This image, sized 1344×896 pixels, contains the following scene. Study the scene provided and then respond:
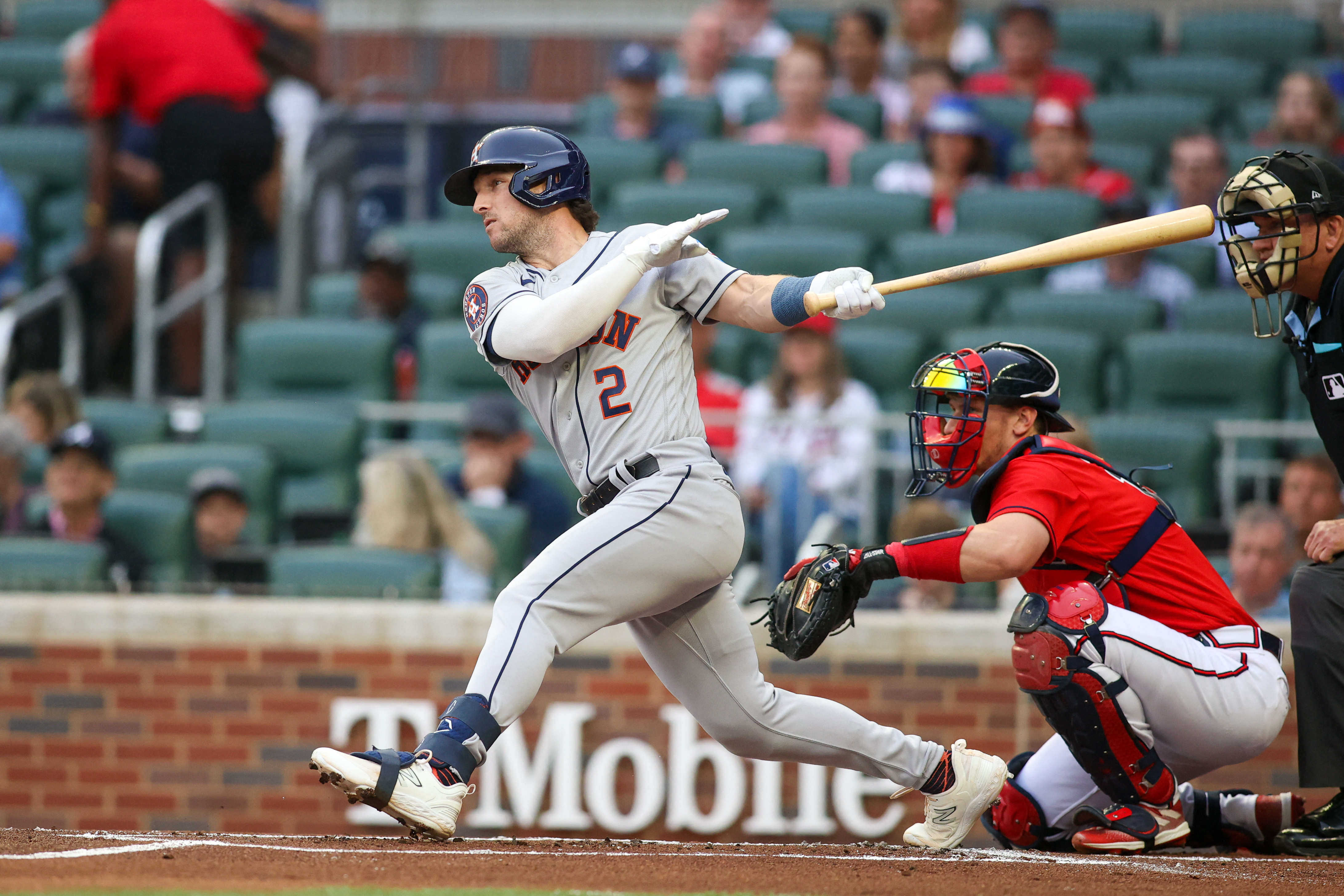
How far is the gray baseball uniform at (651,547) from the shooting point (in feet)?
12.0

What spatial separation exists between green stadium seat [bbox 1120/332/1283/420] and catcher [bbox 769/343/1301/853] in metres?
3.22

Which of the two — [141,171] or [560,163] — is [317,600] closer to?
[560,163]

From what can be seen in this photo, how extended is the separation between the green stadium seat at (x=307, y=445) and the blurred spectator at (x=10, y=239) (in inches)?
77.4

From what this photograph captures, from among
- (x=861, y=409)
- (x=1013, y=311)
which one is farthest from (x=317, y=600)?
(x=1013, y=311)

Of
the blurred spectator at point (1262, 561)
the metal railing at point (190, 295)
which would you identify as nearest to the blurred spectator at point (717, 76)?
the metal railing at point (190, 295)

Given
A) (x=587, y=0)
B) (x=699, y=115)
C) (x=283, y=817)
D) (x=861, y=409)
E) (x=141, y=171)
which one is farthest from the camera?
(x=587, y=0)

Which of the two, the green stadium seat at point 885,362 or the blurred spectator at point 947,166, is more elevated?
the blurred spectator at point 947,166

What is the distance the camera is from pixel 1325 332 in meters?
3.99

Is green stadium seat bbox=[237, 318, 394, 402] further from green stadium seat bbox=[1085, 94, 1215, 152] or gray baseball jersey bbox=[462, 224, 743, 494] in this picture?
green stadium seat bbox=[1085, 94, 1215, 152]

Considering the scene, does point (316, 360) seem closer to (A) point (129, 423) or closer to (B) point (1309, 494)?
(A) point (129, 423)

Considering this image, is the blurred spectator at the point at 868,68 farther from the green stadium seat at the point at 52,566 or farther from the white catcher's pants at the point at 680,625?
the white catcher's pants at the point at 680,625

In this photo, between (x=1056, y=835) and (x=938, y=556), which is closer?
(x=938, y=556)

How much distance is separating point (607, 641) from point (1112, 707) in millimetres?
2661

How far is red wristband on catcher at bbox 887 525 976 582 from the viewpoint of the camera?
3.80 meters
